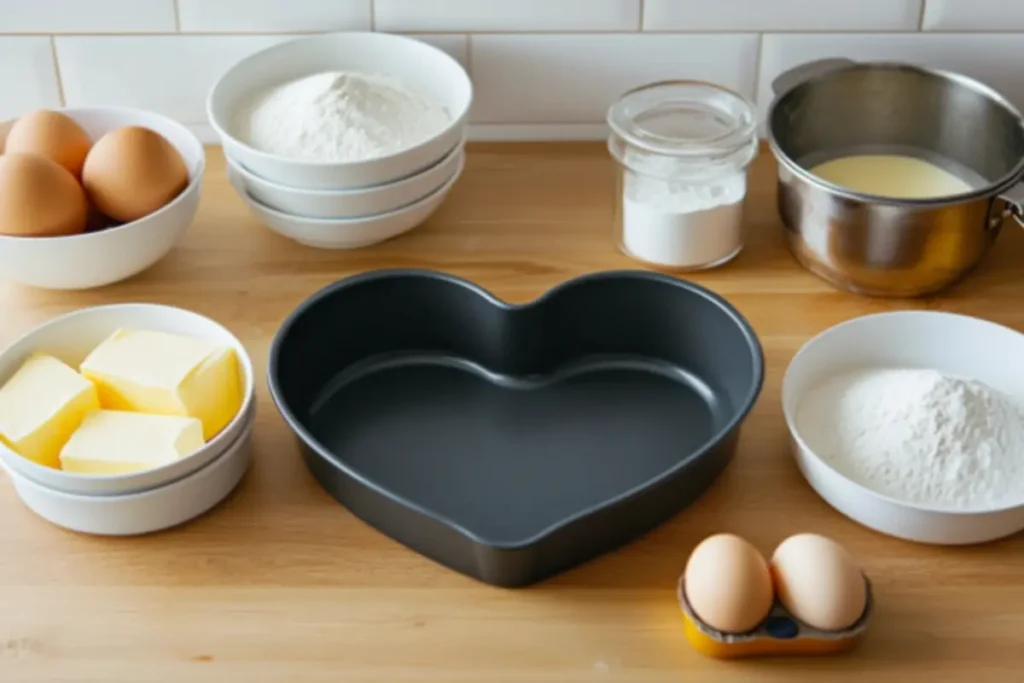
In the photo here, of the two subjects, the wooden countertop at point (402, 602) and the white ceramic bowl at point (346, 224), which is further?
the white ceramic bowl at point (346, 224)

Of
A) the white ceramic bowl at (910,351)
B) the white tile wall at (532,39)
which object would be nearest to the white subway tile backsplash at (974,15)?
the white tile wall at (532,39)

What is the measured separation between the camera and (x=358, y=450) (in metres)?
1.03

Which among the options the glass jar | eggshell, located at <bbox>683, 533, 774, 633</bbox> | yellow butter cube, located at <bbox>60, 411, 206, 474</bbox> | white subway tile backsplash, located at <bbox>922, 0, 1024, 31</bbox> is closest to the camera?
eggshell, located at <bbox>683, 533, 774, 633</bbox>

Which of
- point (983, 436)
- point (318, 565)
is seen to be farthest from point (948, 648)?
point (318, 565)

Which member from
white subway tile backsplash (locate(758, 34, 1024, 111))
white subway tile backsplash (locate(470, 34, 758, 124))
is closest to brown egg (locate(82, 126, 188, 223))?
white subway tile backsplash (locate(470, 34, 758, 124))

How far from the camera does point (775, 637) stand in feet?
2.72

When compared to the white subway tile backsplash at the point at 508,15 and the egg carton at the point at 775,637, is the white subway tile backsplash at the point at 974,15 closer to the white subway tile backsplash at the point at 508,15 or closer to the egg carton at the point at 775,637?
the white subway tile backsplash at the point at 508,15

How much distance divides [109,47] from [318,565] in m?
0.63

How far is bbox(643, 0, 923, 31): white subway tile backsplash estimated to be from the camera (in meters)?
1.26

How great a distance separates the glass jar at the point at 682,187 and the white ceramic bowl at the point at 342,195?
0.53ft

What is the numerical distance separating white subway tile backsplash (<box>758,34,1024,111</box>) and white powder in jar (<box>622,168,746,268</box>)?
20 centimetres

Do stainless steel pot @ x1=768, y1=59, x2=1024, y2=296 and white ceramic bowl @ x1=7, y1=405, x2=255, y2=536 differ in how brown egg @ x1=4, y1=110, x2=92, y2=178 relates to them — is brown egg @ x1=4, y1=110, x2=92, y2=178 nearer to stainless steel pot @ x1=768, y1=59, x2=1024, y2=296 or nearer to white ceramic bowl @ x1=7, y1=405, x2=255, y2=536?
white ceramic bowl @ x1=7, y1=405, x2=255, y2=536

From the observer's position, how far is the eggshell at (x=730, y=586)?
82 cm

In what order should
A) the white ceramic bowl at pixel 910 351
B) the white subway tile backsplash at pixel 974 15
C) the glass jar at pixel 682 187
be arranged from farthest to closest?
the white subway tile backsplash at pixel 974 15 < the glass jar at pixel 682 187 < the white ceramic bowl at pixel 910 351
